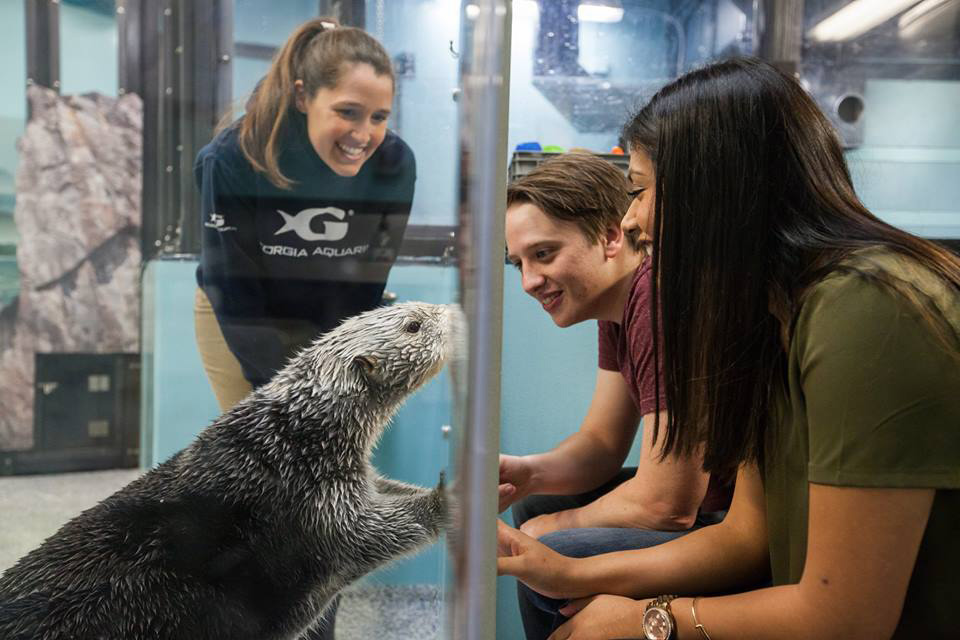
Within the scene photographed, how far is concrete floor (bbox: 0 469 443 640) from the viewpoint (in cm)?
60

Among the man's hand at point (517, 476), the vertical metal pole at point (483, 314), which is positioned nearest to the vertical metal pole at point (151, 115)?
the vertical metal pole at point (483, 314)

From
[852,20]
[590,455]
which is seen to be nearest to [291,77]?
[590,455]

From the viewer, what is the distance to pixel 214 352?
2.08 feet

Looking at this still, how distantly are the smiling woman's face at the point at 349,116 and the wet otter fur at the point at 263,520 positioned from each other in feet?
0.43

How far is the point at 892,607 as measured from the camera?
776 millimetres

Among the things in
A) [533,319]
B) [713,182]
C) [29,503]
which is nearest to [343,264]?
[29,503]

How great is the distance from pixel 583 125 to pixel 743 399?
1609mm

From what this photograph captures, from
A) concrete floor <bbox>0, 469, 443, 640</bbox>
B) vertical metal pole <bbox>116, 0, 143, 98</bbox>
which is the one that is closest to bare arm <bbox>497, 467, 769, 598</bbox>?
concrete floor <bbox>0, 469, 443, 640</bbox>

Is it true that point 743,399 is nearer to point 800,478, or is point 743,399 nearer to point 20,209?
point 800,478

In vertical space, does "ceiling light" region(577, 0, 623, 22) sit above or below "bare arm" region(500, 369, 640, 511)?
above

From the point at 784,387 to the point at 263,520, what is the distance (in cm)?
60

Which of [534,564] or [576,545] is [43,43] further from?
[576,545]

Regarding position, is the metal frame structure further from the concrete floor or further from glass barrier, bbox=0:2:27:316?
the concrete floor

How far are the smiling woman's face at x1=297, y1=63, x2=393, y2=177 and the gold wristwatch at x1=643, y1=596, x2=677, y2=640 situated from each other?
2.01ft
